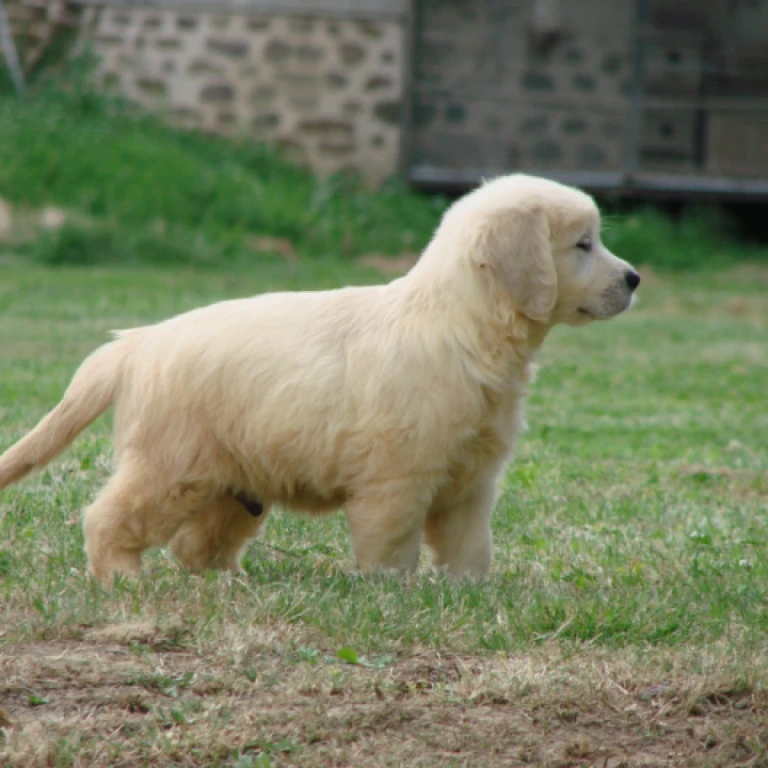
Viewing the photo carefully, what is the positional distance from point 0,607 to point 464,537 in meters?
1.69

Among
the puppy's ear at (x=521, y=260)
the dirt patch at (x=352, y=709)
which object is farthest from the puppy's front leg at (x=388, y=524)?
the puppy's ear at (x=521, y=260)

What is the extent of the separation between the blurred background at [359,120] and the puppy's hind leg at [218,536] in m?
10.0

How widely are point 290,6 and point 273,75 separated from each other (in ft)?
3.03

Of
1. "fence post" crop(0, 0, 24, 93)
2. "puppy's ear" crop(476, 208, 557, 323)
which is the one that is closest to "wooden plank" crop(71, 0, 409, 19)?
"fence post" crop(0, 0, 24, 93)

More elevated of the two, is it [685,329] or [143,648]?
[143,648]

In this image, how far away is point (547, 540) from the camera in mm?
5918

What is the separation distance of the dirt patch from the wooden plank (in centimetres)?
1505

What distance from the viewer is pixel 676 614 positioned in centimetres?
468

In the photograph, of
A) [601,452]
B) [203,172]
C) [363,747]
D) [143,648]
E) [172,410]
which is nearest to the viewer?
[363,747]

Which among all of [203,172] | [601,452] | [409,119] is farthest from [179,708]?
[409,119]

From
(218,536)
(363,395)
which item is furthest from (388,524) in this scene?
(218,536)

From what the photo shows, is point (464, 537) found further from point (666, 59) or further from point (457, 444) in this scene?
point (666, 59)

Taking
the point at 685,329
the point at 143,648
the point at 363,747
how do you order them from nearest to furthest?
the point at 363,747
the point at 143,648
the point at 685,329

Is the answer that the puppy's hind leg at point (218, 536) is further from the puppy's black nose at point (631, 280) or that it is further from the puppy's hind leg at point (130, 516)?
the puppy's black nose at point (631, 280)
